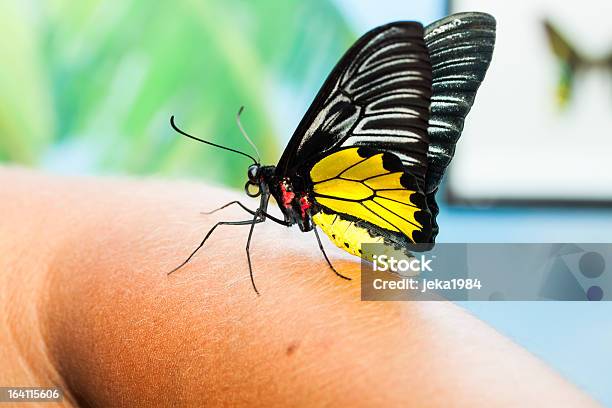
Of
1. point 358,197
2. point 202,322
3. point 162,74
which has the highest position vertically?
point 162,74

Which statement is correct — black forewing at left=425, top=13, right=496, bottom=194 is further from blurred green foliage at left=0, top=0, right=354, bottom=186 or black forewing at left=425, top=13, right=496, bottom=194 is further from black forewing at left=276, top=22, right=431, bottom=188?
blurred green foliage at left=0, top=0, right=354, bottom=186

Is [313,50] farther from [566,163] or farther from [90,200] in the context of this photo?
[90,200]

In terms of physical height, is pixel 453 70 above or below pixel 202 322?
above

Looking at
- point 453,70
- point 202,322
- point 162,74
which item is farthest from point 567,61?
point 202,322

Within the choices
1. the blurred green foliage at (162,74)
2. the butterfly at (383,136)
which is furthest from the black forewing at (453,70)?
the blurred green foliage at (162,74)

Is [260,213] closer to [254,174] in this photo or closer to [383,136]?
[254,174]
